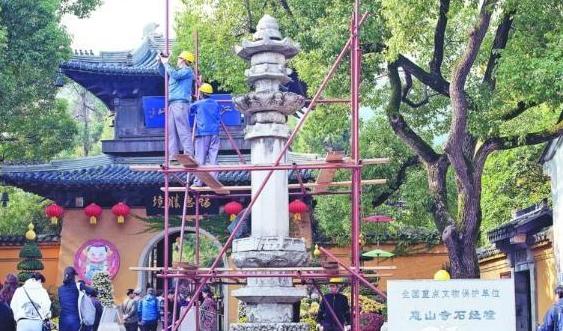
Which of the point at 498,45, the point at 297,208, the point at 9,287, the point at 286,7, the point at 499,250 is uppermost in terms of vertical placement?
the point at 286,7

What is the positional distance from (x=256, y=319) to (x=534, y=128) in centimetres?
1361

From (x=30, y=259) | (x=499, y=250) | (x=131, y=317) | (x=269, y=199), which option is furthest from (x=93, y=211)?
(x=269, y=199)

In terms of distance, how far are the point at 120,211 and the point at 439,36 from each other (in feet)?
32.0

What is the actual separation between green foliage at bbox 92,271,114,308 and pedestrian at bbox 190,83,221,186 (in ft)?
30.8

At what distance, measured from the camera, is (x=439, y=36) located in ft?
61.5

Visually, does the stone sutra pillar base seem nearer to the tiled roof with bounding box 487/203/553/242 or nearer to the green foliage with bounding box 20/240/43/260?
the tiled roof with bounding box 487/203/553/242

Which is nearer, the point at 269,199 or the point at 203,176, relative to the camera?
the point at 269,199

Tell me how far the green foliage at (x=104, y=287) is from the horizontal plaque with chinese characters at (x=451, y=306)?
1338 cm

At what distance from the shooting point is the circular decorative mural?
974 inches

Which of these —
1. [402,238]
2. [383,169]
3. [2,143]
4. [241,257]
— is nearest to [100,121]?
[2,143]

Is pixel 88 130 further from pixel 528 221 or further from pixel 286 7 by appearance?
pixel 528 221

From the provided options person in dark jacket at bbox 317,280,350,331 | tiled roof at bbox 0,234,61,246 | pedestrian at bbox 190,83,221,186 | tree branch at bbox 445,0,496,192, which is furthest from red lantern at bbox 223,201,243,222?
pedestrian at bbox 190,83,221,186

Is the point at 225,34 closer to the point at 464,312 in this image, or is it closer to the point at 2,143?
the point at 2,143

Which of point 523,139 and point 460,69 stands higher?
point 460,69
